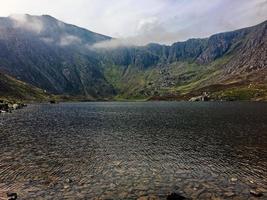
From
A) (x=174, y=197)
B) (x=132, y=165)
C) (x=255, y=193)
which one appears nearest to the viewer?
(x=174, y=197)

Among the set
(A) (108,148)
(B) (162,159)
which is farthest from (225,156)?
(A) (108,148)

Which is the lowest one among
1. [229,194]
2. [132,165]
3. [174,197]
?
[229,194]

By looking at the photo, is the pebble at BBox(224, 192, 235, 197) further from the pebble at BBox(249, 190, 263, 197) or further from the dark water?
the pebble at BBox(249, 190, 263, 197)

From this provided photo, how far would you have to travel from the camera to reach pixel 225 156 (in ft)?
197

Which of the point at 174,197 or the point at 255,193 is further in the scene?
the point at 255,193

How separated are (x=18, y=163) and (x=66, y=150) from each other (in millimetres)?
13504

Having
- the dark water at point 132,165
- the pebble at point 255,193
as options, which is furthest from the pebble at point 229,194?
the pebble at point 255,193

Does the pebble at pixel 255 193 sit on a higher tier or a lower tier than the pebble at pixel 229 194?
higher

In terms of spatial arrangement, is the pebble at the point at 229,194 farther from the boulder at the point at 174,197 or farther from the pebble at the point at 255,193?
the boulder at the point at 174,197

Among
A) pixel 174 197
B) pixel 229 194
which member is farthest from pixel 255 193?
pixel 174 197

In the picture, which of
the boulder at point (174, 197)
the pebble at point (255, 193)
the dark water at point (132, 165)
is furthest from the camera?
A: the dark water at point (132, 165)

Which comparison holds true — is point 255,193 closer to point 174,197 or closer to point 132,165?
point 174,197

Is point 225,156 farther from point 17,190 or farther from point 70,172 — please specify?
point 17,190

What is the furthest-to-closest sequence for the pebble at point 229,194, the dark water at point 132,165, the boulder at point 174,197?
the dark water at point 132,165 < the pebble at point 229,194 < the boulder at point 174,197
